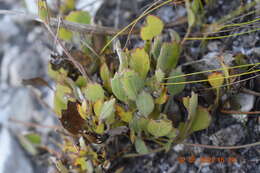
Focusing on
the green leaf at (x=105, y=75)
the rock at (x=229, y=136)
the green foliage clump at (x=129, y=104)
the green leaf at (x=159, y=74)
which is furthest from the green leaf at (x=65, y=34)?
the rock at (x=229, y=136)

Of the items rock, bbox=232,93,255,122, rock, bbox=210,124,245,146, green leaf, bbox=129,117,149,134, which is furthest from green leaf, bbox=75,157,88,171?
rock, bbox=232,93,255,122

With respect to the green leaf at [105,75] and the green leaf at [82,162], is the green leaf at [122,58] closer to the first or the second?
the green leaf at [105,75]

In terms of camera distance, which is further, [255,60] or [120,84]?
[255,60]

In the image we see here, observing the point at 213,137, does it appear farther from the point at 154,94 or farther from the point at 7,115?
the point at 7,115

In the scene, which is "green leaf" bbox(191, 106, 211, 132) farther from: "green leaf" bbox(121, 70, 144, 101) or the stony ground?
"green leaf" bbox(121, 70, 144, 101)

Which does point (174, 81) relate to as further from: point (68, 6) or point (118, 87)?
point (68, 6)

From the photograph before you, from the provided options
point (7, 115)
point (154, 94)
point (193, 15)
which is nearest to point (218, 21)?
point (193, 15)
